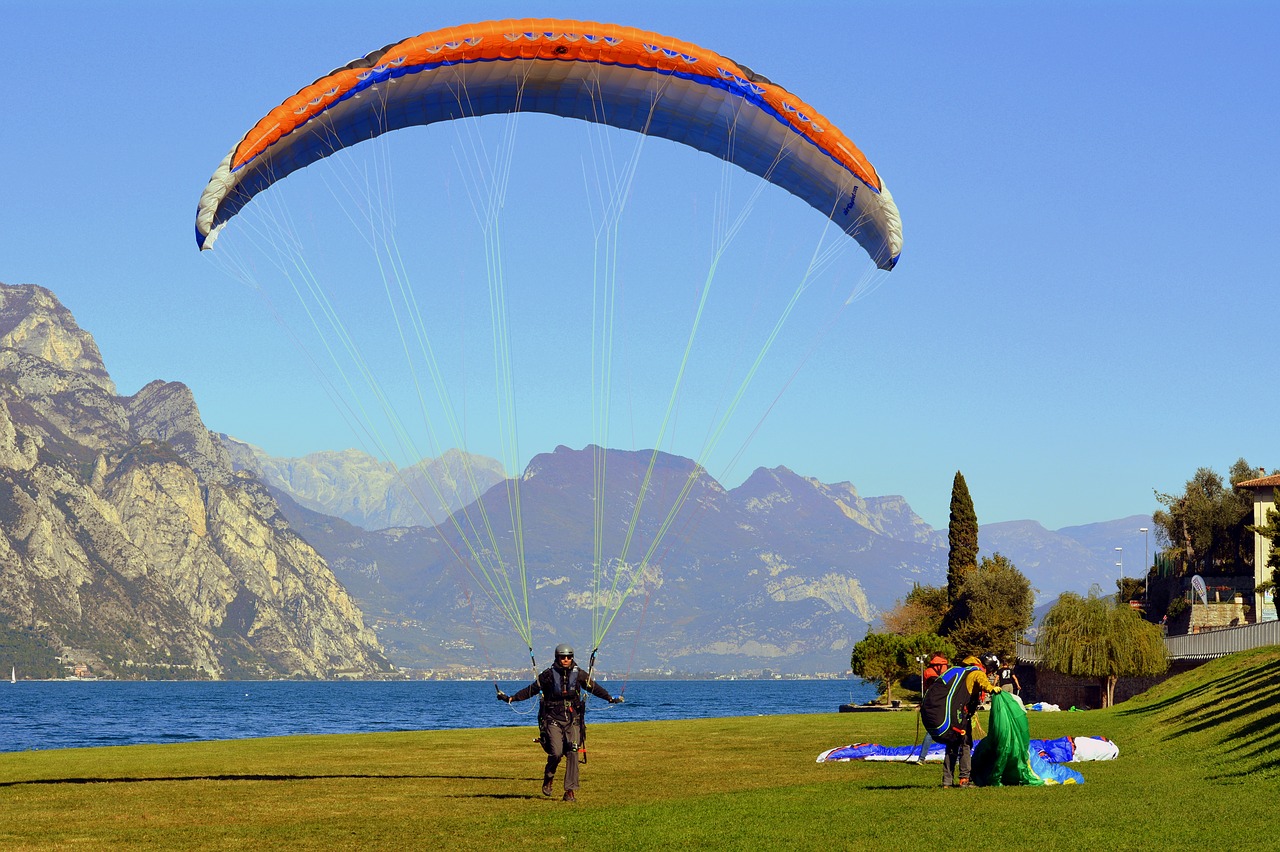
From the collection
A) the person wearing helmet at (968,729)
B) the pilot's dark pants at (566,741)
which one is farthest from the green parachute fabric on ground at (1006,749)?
the pilot's dark pants at (566,741)

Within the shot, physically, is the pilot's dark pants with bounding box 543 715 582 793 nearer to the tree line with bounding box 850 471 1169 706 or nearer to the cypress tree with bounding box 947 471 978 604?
the tree line with bounding box 850 471 1169 706

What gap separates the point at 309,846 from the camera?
1396cm

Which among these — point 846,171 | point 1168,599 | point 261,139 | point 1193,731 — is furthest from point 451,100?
point 1168,599

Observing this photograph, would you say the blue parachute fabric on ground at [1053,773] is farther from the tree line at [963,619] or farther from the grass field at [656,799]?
the tree line at [963,619]

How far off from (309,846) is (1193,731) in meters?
17.4

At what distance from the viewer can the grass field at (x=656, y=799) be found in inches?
548

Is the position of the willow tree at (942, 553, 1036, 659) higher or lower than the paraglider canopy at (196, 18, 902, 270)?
lower

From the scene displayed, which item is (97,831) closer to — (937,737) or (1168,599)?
(937,737)

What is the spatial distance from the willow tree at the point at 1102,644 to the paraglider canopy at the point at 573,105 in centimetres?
4154

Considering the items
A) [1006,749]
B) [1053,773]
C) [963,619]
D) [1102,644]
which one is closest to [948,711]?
[1006,749]

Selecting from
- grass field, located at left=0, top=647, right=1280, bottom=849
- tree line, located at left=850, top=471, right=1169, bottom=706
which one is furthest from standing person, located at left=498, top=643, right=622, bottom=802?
tree line, located at left=850, top=471, right=1169, bottom=706

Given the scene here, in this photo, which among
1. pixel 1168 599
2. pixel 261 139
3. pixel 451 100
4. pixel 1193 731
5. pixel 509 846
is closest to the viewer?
pixel 509 846

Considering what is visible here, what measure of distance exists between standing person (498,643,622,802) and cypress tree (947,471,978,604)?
73981mm

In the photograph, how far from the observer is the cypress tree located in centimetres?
8938
